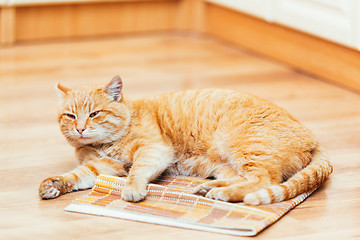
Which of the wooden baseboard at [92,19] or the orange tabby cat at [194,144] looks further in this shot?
the wooden baseboard at [92,19]

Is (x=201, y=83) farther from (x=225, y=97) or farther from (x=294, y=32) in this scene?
(x=225, y=97)

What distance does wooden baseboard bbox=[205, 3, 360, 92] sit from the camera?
2.86 m

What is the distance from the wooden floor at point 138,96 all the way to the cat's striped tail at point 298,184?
5cm

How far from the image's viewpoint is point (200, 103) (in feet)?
6.39

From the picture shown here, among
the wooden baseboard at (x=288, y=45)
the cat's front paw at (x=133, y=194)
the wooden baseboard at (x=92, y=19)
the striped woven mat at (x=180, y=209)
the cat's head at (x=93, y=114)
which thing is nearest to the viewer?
the striped woven mat at (x=180, y=209)

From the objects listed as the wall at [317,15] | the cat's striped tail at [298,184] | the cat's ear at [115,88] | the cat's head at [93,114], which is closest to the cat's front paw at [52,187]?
the cat's head at [93,114]

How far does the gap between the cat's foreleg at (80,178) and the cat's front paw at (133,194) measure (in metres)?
0.17

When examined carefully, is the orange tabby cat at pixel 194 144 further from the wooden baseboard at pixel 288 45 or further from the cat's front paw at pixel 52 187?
the wooden baseboard at pixel 288 45

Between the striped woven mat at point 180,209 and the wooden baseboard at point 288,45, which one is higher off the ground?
the wooden baseboard at point 288,45

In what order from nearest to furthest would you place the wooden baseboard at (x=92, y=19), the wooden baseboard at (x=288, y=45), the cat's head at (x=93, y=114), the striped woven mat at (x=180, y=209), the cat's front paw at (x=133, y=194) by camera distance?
1. the striped woven mat at (x=180, y=209)
2. the cat's front paw at (x=133, y=194)
3. the cat's head at (x=93, y=114)
4. the wooden baseboard at (x=288, y=45)
5. the wooden baseboard at (x=92, y=19)

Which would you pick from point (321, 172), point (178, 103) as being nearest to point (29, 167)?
point (178, 103)

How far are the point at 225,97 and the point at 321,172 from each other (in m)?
0.38

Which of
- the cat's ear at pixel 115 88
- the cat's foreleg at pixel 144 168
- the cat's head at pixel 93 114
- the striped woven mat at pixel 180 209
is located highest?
the cat's ear at pixel 115 88

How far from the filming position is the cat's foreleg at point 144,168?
1.70 metres
